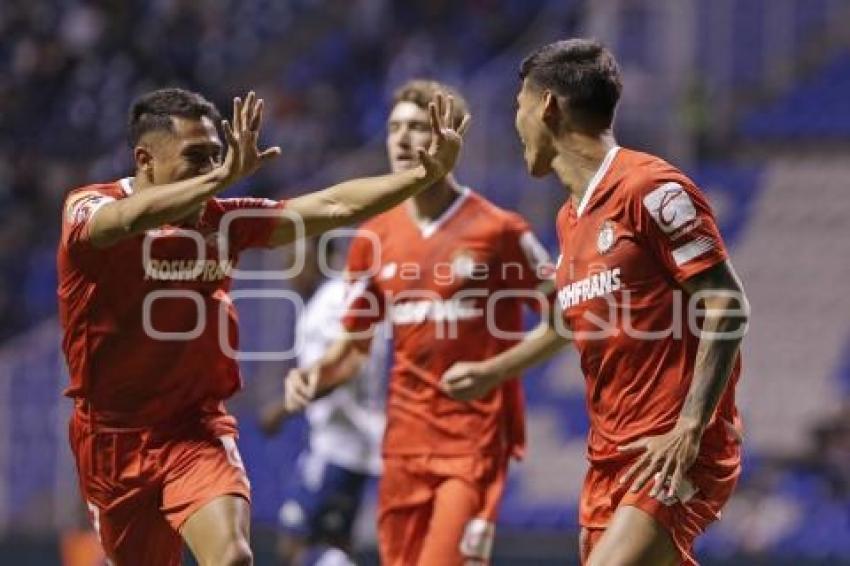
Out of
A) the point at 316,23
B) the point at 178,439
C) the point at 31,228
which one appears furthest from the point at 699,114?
the point at 178,439

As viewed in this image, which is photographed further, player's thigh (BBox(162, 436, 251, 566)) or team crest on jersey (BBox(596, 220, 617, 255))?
player's thigh (BBox(162, 436, 251, 566))

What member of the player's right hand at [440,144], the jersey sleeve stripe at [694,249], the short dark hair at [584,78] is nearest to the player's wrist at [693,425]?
the jersey sleeve stripe at [694,249]

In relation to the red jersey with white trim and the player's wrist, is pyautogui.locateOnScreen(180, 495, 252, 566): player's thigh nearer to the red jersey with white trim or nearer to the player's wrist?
the red jersey with white trim

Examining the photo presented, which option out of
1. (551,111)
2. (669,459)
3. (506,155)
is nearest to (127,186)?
(551,111)

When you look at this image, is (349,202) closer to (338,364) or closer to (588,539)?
(588,539)

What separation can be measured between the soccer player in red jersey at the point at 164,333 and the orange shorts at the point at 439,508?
1.18 m

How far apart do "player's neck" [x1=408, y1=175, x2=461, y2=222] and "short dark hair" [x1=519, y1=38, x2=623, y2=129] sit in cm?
213

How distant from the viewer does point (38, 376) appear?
45.7ft

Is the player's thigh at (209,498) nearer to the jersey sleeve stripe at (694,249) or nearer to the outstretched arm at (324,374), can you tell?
the outstretched arm at (324,374)

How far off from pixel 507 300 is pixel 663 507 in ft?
8.23

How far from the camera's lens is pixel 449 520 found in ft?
24.5

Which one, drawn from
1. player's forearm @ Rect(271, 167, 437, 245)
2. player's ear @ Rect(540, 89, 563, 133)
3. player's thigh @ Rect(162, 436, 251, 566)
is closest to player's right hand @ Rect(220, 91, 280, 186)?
player's forearm @ Rect(271, 167, 437, 245)

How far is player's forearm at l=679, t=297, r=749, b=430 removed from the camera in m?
5.37

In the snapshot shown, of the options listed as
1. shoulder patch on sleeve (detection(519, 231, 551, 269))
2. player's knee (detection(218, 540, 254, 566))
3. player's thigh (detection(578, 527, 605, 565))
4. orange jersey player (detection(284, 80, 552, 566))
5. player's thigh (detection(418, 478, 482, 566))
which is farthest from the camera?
shoulder patch on sleeve (detection(519, 231, 551, 269))
